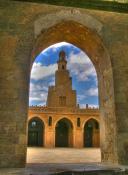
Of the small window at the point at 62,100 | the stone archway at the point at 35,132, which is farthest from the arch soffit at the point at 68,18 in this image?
the small window at the point at 62,100

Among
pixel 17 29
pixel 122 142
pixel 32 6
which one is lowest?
pixel 122 142

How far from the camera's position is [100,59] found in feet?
32.6

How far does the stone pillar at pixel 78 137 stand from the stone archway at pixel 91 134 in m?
2.82

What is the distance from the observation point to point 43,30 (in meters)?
8.81

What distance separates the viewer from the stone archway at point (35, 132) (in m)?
42.3

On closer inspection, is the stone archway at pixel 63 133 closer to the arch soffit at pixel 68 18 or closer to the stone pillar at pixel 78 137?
the stone pillar at pixel 78 137

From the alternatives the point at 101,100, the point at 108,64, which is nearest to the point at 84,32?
the point at 108,64

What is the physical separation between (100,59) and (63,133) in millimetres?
34117

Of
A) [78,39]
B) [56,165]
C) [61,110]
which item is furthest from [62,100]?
[56,165]

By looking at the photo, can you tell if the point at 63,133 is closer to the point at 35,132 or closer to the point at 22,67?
the point at 35,132

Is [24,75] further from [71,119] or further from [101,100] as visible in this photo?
[71,119]

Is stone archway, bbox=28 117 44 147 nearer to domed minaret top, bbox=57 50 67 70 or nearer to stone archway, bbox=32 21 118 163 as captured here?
domed minaret top, bbox=57 50 67 70

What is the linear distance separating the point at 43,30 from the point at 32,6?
1.00 metres

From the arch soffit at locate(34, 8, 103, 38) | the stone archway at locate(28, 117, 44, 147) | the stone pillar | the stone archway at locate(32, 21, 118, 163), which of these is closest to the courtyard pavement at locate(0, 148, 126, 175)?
the stone archway at locate(32, 21, 118, 163)
